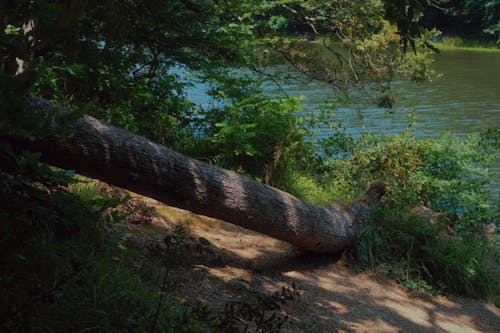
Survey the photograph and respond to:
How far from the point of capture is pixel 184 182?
177 inches

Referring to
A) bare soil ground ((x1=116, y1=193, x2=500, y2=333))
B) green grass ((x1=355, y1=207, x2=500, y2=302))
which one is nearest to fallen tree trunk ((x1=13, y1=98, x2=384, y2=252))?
bare soil ground ((x1=116, y1=193, x2=500, y2=333))

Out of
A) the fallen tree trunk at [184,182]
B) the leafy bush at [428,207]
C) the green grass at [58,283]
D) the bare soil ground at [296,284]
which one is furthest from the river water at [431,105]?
the green grass at [58,283]

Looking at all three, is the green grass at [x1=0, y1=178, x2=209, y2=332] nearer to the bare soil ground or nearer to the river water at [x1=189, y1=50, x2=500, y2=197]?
the bare soil ground

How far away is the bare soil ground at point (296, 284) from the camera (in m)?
4.47

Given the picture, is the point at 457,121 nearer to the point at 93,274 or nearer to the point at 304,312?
the point at 304,312

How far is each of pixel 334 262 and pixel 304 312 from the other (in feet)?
5.12

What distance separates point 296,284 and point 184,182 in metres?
A: 1.47

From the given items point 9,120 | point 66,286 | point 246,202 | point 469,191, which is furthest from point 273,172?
point 9,120

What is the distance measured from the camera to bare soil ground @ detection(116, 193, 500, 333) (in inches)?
176

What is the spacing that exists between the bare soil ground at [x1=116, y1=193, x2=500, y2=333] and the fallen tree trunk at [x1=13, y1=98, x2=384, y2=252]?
34 cm

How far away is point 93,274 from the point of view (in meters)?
3.20

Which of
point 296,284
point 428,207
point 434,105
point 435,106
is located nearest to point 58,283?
point 296,284

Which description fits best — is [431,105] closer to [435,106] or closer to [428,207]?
[435,106]

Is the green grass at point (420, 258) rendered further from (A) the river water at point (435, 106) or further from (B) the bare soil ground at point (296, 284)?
(A) the river water at point (435, 106)
